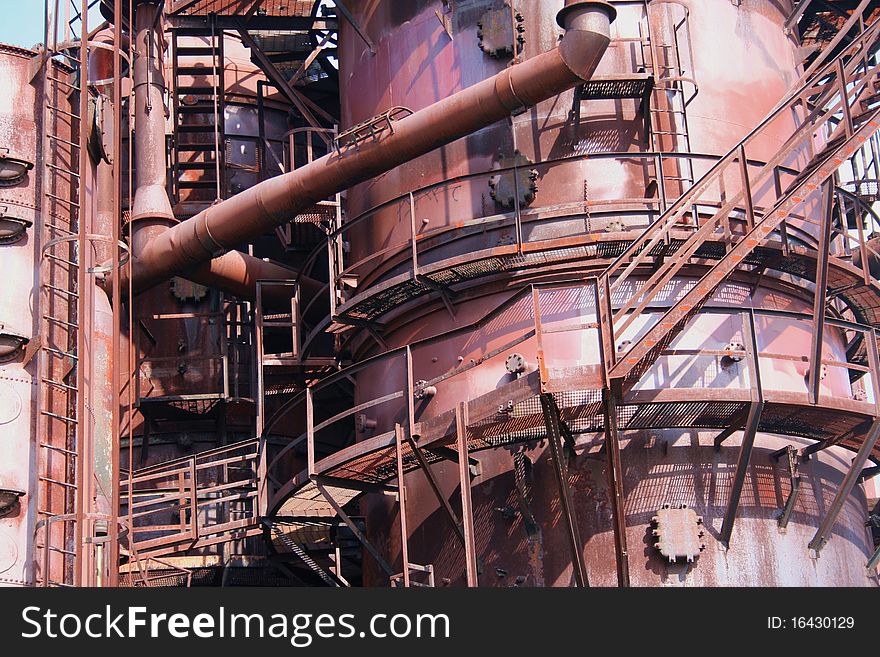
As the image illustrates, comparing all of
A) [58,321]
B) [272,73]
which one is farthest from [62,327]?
[272,73]

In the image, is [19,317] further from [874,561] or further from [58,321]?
[874,561]

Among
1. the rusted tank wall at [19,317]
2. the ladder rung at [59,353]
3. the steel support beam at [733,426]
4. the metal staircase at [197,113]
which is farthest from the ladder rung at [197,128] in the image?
the steel support beam at [733,426]

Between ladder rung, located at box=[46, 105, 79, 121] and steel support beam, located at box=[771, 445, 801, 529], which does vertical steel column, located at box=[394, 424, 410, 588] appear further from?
ladder rung, located at box=[46, 105, 79, 121]

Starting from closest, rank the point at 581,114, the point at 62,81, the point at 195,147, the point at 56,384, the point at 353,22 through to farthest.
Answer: the point at 56,384, the point at 581,114, the point at 62,81, the point at 353,22, the point at 195,147

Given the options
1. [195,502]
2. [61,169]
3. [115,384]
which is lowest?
[195,502]

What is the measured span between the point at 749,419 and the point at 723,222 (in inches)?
114

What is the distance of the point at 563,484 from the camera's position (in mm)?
21625

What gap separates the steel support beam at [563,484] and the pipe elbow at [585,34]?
4883mm

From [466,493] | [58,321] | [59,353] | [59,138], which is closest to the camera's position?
[466,493]

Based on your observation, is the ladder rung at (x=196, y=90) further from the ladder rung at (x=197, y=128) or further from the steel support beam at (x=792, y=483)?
the steel support beam at (x=792, y=483)

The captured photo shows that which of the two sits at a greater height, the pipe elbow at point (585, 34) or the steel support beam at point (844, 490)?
the pipe elbow at point (585, 34)

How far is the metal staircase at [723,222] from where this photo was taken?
21172mm
